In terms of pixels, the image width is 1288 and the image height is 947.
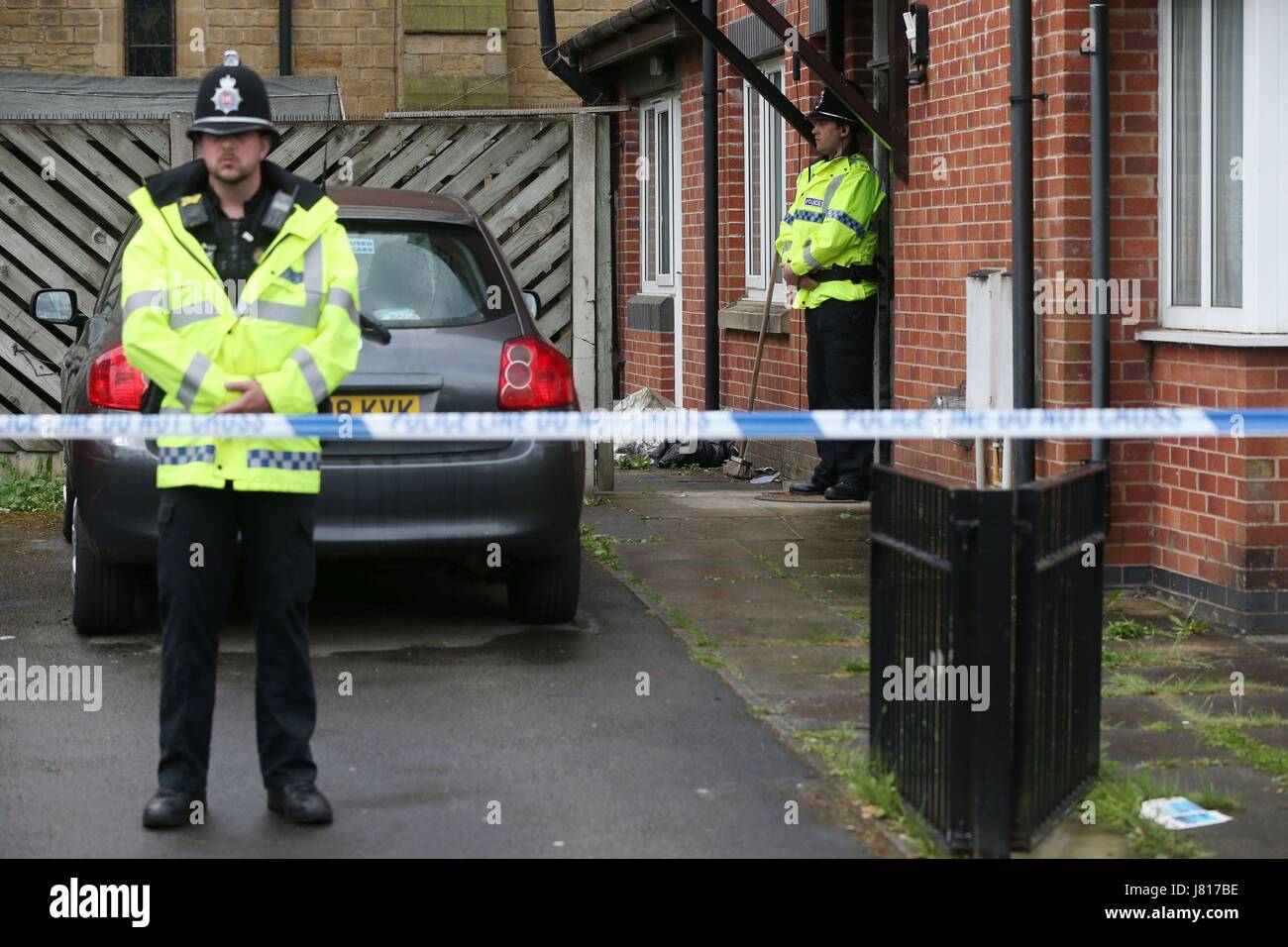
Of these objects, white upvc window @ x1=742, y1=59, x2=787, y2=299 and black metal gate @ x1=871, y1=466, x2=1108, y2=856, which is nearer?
black metal gate @ x1=871, y1=466, x2=1108, y2=856

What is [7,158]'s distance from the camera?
12.8m

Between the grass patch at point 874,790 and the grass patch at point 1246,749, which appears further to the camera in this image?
the grass patch at point 1246,749

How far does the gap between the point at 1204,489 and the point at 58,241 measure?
7510 millimetres

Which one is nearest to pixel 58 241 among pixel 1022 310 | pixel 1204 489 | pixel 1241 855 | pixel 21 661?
pixel 21 661

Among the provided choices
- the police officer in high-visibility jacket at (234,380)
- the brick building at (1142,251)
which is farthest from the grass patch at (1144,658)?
the police officer in high-visibility jacket at (234,380)

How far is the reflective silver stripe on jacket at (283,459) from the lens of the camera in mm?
5359

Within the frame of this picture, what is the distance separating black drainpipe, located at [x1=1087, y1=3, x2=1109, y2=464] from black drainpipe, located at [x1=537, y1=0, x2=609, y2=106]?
36.8ft

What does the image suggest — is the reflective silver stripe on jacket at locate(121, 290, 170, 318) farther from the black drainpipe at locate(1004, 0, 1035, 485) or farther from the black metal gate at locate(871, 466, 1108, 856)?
the black drainpipe at locate(1004, 0, 1035, 485)

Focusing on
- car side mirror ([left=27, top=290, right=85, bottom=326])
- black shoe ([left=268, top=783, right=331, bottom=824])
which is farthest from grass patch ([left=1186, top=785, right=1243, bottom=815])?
car side mirror ([left=27, top=290, right=85, bottom=326])

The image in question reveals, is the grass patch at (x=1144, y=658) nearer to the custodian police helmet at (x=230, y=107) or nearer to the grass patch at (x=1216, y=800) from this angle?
the grass patch at (x=1216, y=800)

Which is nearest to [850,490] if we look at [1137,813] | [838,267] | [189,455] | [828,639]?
[838,267]

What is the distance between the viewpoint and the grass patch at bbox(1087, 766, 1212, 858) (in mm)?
5140

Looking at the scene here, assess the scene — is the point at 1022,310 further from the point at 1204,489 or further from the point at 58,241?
the point at 58,241

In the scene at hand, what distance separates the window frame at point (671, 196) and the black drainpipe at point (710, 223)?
169 centimetres
